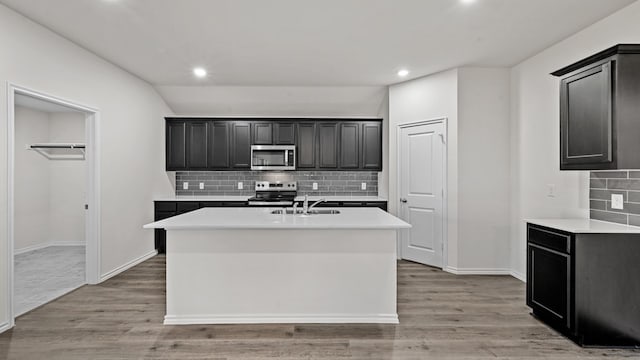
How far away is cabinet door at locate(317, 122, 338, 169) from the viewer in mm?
5855

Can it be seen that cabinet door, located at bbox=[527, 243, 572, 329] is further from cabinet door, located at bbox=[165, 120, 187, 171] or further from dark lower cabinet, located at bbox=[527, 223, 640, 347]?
cabinet door, located at bbox=[165, 120, 187, 171]

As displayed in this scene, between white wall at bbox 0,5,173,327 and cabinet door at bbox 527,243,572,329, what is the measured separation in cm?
446

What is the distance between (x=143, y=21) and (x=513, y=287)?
4.67m

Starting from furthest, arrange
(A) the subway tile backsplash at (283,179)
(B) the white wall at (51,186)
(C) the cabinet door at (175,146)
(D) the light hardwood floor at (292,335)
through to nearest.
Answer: (A) the subway tile backsplash at (283,179) → (C) the cabinet door at (175,146) → (B) the white wall at (51,186) → (D) the light hardwood floor at (292,335)

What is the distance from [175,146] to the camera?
5.82m

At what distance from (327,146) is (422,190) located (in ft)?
5.95

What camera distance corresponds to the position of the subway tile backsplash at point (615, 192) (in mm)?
2746

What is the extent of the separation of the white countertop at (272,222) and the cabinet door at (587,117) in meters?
1.55

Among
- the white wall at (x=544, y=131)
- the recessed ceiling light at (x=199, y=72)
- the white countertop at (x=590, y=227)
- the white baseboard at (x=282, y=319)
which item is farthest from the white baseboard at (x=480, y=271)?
the recessed ceiling light at (x=199, y=72)

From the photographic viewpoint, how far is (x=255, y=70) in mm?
4543

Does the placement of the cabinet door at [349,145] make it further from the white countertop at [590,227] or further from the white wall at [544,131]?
the white countertop at [590,227]

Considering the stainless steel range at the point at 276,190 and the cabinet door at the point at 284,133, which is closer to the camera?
the cabinet door at the point at 284,133

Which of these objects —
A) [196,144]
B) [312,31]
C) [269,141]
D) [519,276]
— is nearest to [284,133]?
[269,141]

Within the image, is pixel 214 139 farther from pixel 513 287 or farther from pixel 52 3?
pixel 513 287
